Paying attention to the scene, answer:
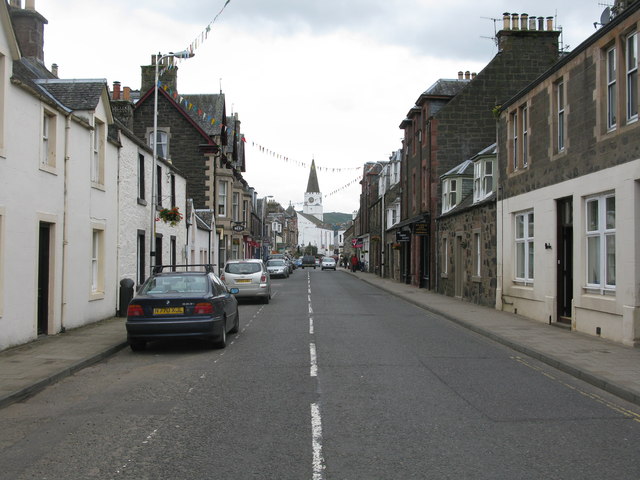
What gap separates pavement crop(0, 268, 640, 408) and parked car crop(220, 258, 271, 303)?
23.2 feet

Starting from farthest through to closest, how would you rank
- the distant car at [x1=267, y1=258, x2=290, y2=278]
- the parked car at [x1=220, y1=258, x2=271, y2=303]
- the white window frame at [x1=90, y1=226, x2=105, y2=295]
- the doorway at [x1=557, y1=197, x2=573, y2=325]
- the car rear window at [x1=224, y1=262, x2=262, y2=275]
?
1. the distant car at [x1=267, y1=258, x2=290, y2=278]
2. the car rear window at [x1=224, y1=262, x2=262, y2=275]
3. the parked car at [x1=220, y1=258, x2=271, y2=303]
4. the white window frame at [x1=90, y1=226, x2=105, y2=295]
5. the doorway at [x1=557, y1=197, x2=573, y2=325]

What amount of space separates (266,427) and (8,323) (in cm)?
700

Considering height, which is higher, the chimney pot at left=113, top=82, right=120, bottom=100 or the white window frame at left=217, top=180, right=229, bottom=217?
the chimney pot at left=113, top=82, right=120, bottom=100

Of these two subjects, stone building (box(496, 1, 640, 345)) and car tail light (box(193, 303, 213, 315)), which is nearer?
car tail light (box(193, 303, 213, 315))

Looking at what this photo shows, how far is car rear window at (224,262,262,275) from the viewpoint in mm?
23656

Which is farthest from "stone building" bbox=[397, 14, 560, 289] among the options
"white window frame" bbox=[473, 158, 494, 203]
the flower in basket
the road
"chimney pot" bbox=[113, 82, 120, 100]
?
the road

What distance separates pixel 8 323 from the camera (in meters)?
11.1

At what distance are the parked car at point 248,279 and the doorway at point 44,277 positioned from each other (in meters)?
10.3

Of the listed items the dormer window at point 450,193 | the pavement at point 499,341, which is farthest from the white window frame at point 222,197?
the pavement at point 499,341

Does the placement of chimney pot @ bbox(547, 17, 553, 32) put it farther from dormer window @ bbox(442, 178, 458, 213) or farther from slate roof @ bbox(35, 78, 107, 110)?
slate roof @ bbox(35, 78, 107, 110)

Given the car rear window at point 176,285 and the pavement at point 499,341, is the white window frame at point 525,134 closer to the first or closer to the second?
the pavement at point 499,341

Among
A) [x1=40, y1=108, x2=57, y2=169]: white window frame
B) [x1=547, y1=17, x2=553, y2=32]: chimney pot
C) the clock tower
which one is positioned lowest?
[x1=40, y1=108, x2=57, y2=169]: white window frame

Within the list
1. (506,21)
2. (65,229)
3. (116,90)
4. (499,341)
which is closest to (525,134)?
(499,341)

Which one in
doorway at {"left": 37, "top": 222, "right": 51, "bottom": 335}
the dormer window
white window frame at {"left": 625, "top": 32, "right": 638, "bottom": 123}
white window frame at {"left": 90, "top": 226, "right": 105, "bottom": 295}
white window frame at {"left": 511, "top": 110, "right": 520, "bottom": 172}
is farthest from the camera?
the dormer window
